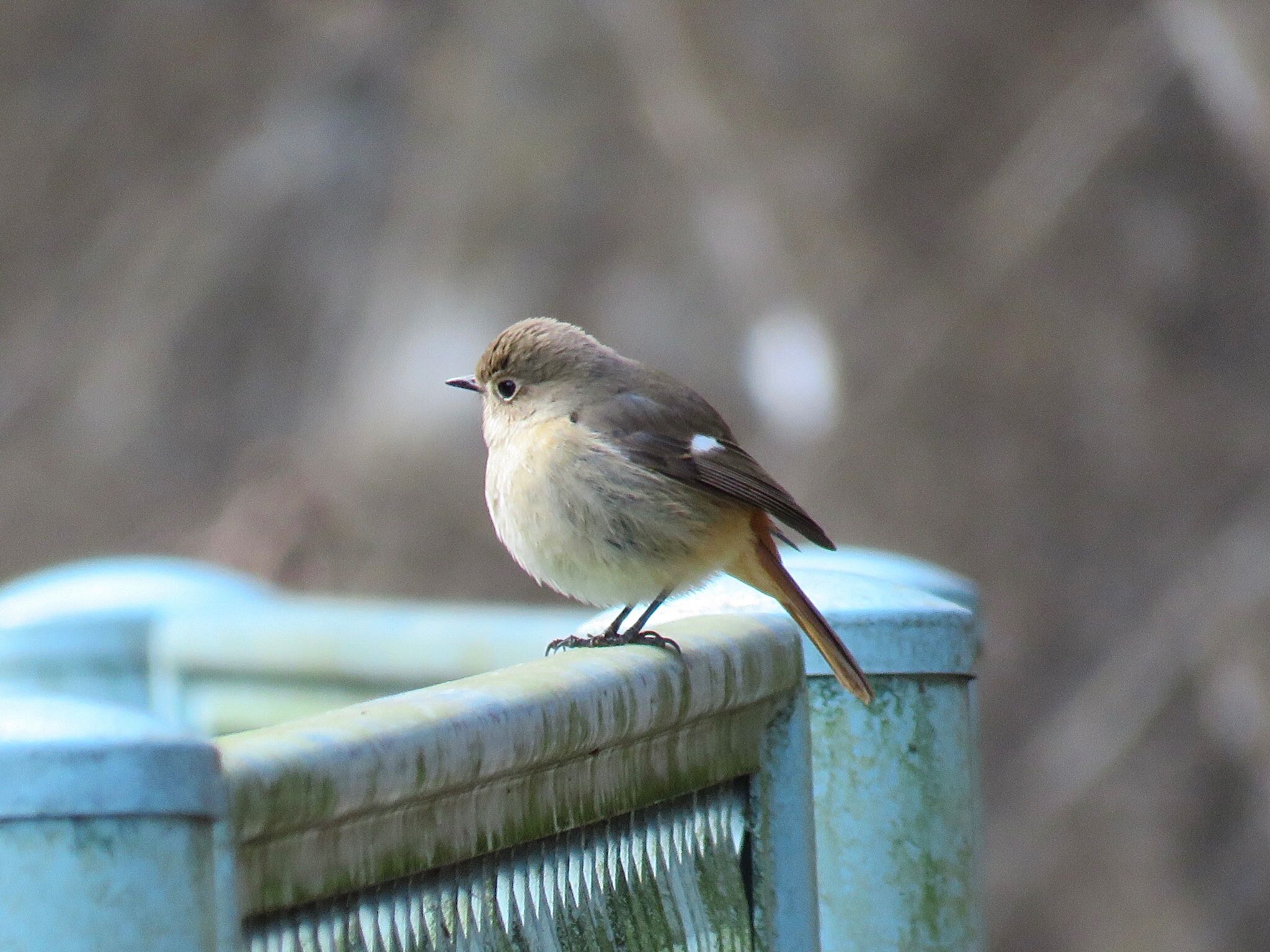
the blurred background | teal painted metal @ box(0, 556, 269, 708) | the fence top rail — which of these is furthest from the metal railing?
the blurred background

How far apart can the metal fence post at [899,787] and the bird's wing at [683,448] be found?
2.65 ft

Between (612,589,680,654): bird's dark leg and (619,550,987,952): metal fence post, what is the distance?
0.87ft

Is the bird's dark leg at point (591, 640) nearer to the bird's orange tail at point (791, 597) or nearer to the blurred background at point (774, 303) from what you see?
the bird's orange tail at point (791, 597)

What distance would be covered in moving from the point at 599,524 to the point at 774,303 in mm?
4796

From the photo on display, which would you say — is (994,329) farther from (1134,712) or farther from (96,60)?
(96,60)

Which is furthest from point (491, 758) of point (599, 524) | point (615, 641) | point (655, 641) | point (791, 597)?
point (599, 524)

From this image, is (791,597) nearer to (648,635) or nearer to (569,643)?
(569,643)

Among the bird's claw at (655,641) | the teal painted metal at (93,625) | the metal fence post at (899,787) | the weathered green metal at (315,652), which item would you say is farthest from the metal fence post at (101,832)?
the teal painted metal at (93,625)

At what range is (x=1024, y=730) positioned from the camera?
7.19m

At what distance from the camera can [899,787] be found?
2.50m

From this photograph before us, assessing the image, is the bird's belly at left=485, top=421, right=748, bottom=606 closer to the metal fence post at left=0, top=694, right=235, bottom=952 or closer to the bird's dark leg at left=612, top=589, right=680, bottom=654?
the bird's dark leg at left=612, top=589, right=680, bottom=654

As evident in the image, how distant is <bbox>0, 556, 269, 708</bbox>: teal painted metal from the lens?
4121 millimetres

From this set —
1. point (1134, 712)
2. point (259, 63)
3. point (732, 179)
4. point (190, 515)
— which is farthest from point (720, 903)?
point (259, 63)

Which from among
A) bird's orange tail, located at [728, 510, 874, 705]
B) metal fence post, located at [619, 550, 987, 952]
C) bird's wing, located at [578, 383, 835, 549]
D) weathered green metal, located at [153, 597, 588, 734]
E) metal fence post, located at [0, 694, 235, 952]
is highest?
bird's wing, located at [578, 383, 835, 549]
